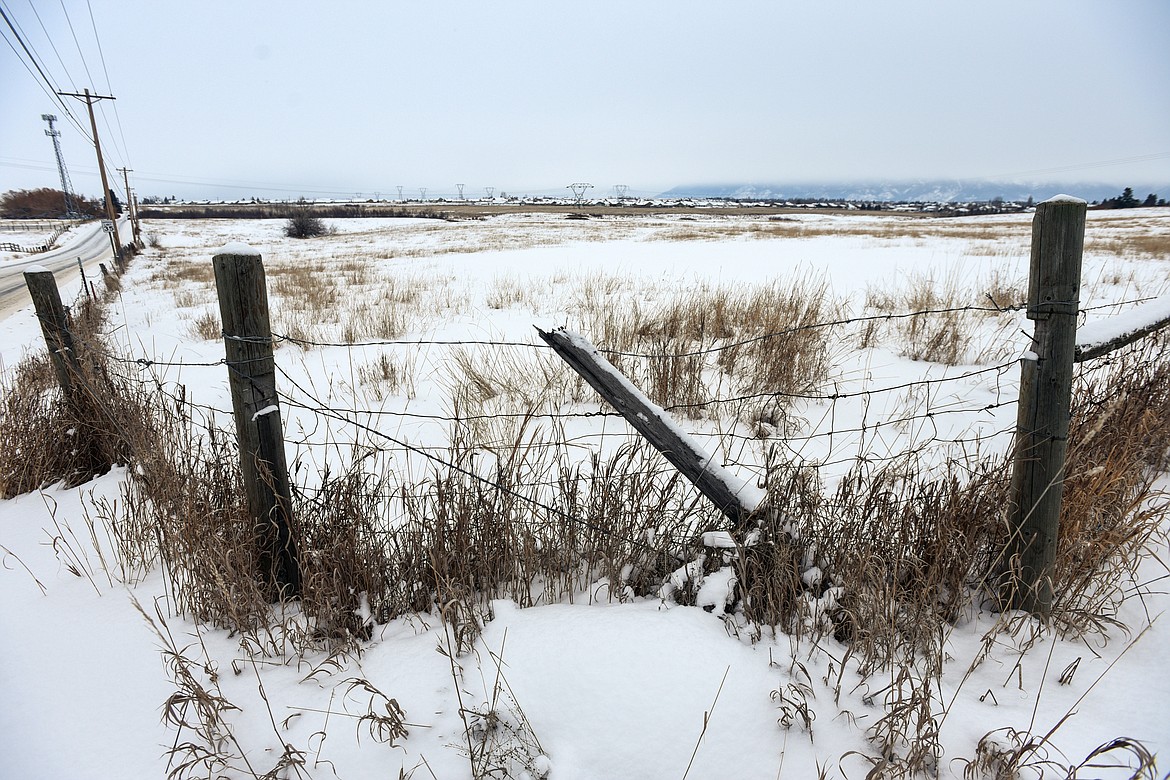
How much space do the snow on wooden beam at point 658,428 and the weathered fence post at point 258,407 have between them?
1.15 metres

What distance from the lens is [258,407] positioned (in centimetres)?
241

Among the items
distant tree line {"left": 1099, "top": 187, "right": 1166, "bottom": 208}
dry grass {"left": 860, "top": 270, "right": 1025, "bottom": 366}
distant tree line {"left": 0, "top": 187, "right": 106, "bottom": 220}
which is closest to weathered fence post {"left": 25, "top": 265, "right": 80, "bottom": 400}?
dry grass {"left": 860, "top": 270, "right": 1025, "bottom": 366}

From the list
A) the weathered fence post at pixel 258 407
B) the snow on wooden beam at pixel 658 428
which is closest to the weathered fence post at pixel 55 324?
the weathered fence post at pixel 258 407

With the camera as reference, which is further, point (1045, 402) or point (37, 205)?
point (37, 205)

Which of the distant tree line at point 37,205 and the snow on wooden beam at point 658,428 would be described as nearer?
the snow on wooden beam at point 658,428

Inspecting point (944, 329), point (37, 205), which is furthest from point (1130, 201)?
point (37, 205)

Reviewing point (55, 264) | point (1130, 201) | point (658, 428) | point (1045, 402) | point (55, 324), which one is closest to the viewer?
point (1045, 402)

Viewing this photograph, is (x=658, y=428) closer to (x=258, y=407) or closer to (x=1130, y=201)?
(x=258, y=407)

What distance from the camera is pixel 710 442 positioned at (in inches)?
176

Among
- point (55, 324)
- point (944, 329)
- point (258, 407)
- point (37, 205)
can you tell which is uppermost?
point (37, 205)

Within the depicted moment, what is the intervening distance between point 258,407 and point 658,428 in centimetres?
165

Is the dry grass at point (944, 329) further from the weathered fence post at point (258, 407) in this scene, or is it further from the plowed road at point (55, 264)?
the plowed road at point (55, 264)

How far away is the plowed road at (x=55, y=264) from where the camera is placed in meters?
16.7

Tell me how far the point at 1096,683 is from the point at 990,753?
625 millimetres
